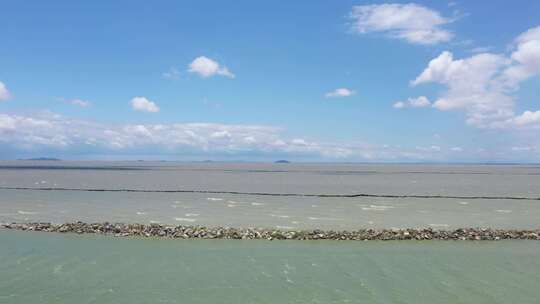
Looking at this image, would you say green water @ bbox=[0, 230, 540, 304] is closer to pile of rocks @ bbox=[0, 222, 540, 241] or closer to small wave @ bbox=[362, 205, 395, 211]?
pile of rocks @ bbox=[0, 222, 540, 241]

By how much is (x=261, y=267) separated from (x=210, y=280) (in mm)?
2306

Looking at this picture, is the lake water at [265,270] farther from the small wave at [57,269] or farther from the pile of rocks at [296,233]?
the pile of rocks at [296,233]

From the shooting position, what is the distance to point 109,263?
16500 mm

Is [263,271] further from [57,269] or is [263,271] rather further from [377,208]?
[377,208]

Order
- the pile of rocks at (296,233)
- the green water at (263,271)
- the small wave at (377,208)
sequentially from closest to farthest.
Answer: the green water at (263,271)
the pile of rocks at (296,233)
the small wave at (377,208)

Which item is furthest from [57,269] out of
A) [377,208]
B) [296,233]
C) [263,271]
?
[377,208]

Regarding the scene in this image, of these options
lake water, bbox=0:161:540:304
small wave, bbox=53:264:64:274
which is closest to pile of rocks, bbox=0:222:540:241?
lake water, bbox=0:161:540:304

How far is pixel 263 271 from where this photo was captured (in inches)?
606

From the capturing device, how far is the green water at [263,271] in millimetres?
12703

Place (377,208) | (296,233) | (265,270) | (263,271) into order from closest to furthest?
(263,271)
(265,270)
(296,233)
(377,208)

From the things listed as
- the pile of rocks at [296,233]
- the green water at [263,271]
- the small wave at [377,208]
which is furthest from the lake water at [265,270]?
the small wave at [377,208]

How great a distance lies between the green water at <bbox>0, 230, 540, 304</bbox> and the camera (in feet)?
41.7

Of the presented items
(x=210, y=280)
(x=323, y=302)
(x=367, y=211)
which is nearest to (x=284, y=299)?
(x=323, y=302)

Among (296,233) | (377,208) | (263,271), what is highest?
(296,233)
